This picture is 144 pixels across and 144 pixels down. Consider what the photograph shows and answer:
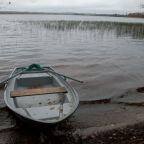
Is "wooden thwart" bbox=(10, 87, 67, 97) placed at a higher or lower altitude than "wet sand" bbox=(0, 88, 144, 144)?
higher

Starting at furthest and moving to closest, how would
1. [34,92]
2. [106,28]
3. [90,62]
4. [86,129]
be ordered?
1. [106,28]
2. [90,62]
3. [34,92]
4. [86,129]

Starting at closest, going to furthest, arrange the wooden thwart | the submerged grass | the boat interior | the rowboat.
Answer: the rowboat, the boat interior, the wooden thwart, the submerged grass

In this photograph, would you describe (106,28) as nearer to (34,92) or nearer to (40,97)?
(40,97)

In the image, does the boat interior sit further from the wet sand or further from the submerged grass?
the submerged grass

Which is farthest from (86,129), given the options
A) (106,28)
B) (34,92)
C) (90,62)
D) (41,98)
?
(106,28)

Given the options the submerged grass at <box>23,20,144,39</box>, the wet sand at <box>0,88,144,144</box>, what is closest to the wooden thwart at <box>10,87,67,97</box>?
the wet sand at <box>0,88,144,144</box>

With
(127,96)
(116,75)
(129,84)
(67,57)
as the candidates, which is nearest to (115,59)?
(67,57)

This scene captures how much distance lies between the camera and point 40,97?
807cm

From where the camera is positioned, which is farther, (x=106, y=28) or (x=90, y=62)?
(x=106, y=28)

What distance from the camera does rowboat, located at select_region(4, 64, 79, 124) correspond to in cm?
659

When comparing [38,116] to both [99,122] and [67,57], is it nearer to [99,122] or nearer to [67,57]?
[99,122]

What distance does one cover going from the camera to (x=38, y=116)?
6.53 m

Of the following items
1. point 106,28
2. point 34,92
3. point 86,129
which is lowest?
point 86,129

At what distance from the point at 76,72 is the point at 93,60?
11.3 feet
